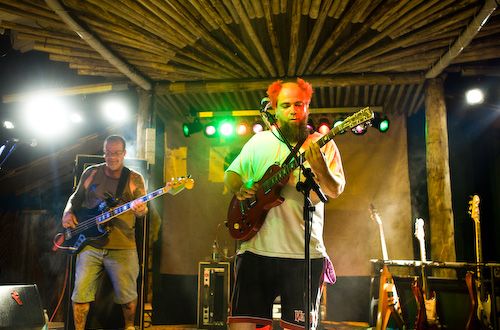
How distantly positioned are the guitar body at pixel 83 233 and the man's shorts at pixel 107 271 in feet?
0.35

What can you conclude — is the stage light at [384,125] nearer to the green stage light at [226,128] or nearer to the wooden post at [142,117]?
the green stage light at [226,128]

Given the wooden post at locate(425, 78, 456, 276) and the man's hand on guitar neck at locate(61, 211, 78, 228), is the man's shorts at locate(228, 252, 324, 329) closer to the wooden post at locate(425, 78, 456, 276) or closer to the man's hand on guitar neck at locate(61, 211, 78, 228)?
the man's hand on guitar neck at locate(61, 211, 78, 228)

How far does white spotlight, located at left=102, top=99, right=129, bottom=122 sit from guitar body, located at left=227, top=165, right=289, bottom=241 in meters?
5.26

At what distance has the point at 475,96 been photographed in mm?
7305

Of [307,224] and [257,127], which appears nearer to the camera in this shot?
[307,224]

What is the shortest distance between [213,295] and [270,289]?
392 centimetres

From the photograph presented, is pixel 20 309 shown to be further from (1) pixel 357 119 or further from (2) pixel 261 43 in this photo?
(2) pixel 261 43

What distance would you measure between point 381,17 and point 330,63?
147 centimetres

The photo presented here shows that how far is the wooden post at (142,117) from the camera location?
7609 mm

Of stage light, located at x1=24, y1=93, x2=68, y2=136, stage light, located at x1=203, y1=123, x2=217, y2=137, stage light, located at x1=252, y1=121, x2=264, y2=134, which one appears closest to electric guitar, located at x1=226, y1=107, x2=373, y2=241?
stage light, located at x1=252, y1=121, x2=264, y2=134

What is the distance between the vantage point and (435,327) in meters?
5.60

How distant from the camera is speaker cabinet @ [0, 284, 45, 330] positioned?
3523 millimetres

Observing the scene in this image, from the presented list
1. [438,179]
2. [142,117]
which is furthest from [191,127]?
[438,179]

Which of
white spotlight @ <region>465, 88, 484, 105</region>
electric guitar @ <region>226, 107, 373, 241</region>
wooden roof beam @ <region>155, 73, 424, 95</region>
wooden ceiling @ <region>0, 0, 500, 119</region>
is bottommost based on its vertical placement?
electric guitar @ <region>226, 107, 373, 241</region>
